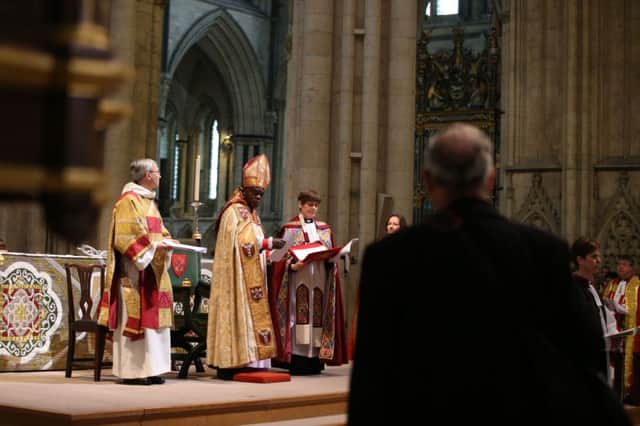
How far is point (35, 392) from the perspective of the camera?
22.6ft

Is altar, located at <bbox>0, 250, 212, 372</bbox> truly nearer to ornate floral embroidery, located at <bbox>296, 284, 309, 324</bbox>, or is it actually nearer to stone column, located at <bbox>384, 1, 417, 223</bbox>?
ornate floral embroidery, located at <bbox>296, 284, 309, 324</bbox>

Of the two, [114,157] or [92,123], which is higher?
[114,157]

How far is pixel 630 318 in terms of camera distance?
10289mm

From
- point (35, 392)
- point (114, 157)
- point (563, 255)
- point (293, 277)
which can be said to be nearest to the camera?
point (563, 255)

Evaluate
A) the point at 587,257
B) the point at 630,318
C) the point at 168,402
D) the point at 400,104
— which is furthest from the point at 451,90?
the point at 168,402

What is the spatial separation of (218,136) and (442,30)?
902 cm

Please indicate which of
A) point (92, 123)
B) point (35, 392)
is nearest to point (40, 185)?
point (92, 123)

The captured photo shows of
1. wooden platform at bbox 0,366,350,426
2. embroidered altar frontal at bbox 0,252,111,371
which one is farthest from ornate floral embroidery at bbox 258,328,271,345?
embroidered altar frontal at bbox 0,252,111,371

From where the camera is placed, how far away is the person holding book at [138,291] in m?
7.49

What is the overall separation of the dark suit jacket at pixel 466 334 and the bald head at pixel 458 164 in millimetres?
45

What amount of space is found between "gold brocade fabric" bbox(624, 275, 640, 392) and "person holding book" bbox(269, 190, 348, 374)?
10.1ft

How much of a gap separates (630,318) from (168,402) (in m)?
5.68

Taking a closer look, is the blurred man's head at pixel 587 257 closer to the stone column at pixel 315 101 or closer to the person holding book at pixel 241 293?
the person holding book at pixel 241 293

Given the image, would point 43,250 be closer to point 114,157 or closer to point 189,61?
point 114,157
